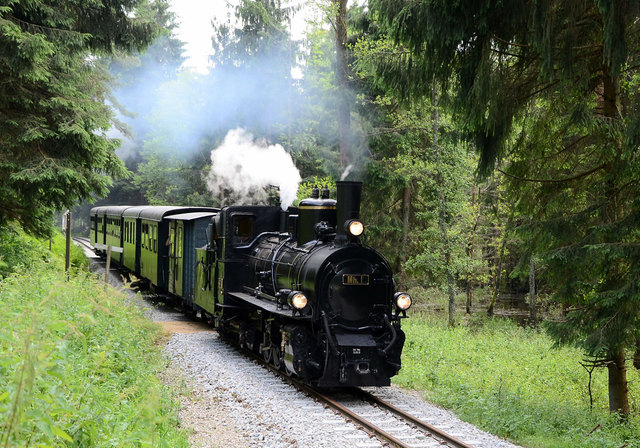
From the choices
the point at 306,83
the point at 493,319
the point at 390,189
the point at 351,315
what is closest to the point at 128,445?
the point at 351,315

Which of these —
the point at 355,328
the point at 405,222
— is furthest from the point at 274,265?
the point at 405,222

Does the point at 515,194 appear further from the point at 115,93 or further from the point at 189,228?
the point at 115,93

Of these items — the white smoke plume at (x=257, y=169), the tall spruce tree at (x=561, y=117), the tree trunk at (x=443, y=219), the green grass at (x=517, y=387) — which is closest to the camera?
the tall spruce tree at (x=561, y=117)

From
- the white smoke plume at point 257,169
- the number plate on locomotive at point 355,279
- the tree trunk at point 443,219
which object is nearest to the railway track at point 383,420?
the number plate on locomotive at point 355,279

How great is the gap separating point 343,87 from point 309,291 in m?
14.2

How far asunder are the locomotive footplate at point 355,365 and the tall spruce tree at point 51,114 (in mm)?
6563

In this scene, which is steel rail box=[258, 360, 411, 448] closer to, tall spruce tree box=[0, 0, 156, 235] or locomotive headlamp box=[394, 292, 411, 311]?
locomotive headlamp box=[394, 292, 411, 311]

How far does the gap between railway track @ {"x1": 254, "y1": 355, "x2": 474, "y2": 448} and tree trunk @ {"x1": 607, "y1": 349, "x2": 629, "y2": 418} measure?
3.49m

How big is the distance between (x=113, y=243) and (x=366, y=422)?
22533 mm

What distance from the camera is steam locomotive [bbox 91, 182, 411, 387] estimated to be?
31.6ft

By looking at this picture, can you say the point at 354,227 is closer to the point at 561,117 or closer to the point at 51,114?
the point at 561,117

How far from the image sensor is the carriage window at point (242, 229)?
13125 mm

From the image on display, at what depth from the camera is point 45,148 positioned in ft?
43.1

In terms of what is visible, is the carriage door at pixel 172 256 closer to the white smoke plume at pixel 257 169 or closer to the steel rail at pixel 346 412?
the white smoke plume at pixel 257 169
